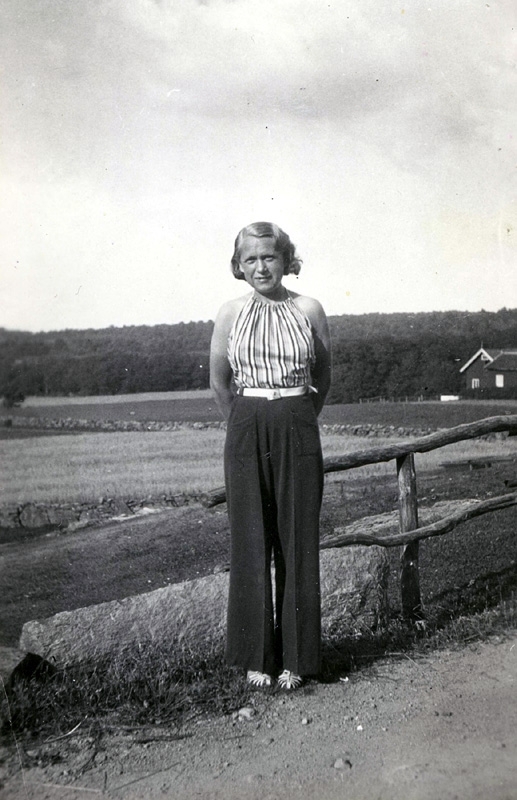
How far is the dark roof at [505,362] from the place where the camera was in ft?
17.0

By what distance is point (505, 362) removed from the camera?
17.2ft

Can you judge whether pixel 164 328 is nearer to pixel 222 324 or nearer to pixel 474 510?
pixel 222 324

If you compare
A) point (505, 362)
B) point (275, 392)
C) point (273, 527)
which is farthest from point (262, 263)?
point (505, 362)

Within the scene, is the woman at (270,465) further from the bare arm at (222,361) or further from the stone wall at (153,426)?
the stone wall at (153,426)

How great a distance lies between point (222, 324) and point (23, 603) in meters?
1.86

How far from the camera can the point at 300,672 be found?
3775mm

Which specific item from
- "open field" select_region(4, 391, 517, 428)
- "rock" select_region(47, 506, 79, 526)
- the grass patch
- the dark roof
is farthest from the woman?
the dark roof

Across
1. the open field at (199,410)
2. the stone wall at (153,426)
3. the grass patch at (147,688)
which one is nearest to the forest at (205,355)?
the open field at (199,410)

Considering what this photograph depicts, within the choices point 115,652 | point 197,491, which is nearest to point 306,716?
point 115,652

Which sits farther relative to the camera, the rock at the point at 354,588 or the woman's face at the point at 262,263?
the rock at the point at 354,588

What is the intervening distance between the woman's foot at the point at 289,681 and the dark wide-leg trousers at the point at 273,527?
0.16 feet

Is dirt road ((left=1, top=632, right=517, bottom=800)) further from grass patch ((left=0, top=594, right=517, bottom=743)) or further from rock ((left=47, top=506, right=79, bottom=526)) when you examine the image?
rock ((left=47, top=506, right=79, bottom=526))

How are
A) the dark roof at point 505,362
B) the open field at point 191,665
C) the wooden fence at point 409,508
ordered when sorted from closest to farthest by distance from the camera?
1. the open field at point 191,665
2. the wooden fence at point 409,508
3. the dark roof at point 505,362

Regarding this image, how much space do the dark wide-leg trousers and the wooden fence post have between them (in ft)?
3.60
